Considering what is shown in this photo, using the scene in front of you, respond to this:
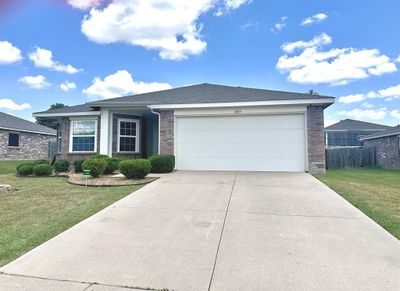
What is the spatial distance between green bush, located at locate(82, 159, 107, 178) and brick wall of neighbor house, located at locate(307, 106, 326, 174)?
8255mm

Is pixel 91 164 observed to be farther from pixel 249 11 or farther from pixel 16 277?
pixel 249 11

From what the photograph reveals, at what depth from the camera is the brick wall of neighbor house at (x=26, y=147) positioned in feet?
73.0

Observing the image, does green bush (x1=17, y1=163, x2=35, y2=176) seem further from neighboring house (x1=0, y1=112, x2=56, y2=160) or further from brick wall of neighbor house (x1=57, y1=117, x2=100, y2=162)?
neighboring house (x1=0, y1=112, x2=56, y2=160)

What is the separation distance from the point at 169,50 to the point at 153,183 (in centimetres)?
1152

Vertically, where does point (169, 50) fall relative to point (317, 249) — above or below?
above

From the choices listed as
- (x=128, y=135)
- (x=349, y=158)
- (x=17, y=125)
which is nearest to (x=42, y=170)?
(x=128, y=135)

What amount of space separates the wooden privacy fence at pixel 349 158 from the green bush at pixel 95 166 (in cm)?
1309

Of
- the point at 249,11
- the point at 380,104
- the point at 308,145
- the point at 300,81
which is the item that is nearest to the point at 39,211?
the point at 308,145

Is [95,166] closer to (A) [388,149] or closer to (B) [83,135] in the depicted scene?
(B) [83,135]

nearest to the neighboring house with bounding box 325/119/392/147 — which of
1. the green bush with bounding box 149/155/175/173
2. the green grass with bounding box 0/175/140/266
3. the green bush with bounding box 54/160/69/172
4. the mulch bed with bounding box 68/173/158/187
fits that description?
the green bush with bounding box 149/155/175/173

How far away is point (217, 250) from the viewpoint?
12.5 ft

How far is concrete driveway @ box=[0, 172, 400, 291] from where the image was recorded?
9.84 feet

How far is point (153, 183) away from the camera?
880 cm

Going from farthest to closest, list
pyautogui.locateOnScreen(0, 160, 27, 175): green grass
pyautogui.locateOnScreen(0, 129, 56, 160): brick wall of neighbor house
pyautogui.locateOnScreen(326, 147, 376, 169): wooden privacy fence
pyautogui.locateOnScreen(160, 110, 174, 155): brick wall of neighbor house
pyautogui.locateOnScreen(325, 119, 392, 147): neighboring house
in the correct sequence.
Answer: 1. pyautogui.locateOnScreen(325, 119, 392, 147): neighboring house
2. pyautogui.locateOnScreen(0, 129, 56, 160): brick wall of neighbor house
3. pyautogui.locateOnScreen(326, 147, 376, 169): wooden privacy fence
4. pyautogui.locateOnScreen(0, 160, 27, 175): green grass
5. pyautogui.locateOnScreen(160, 110, 174, 155): brick wall of neighbor house
